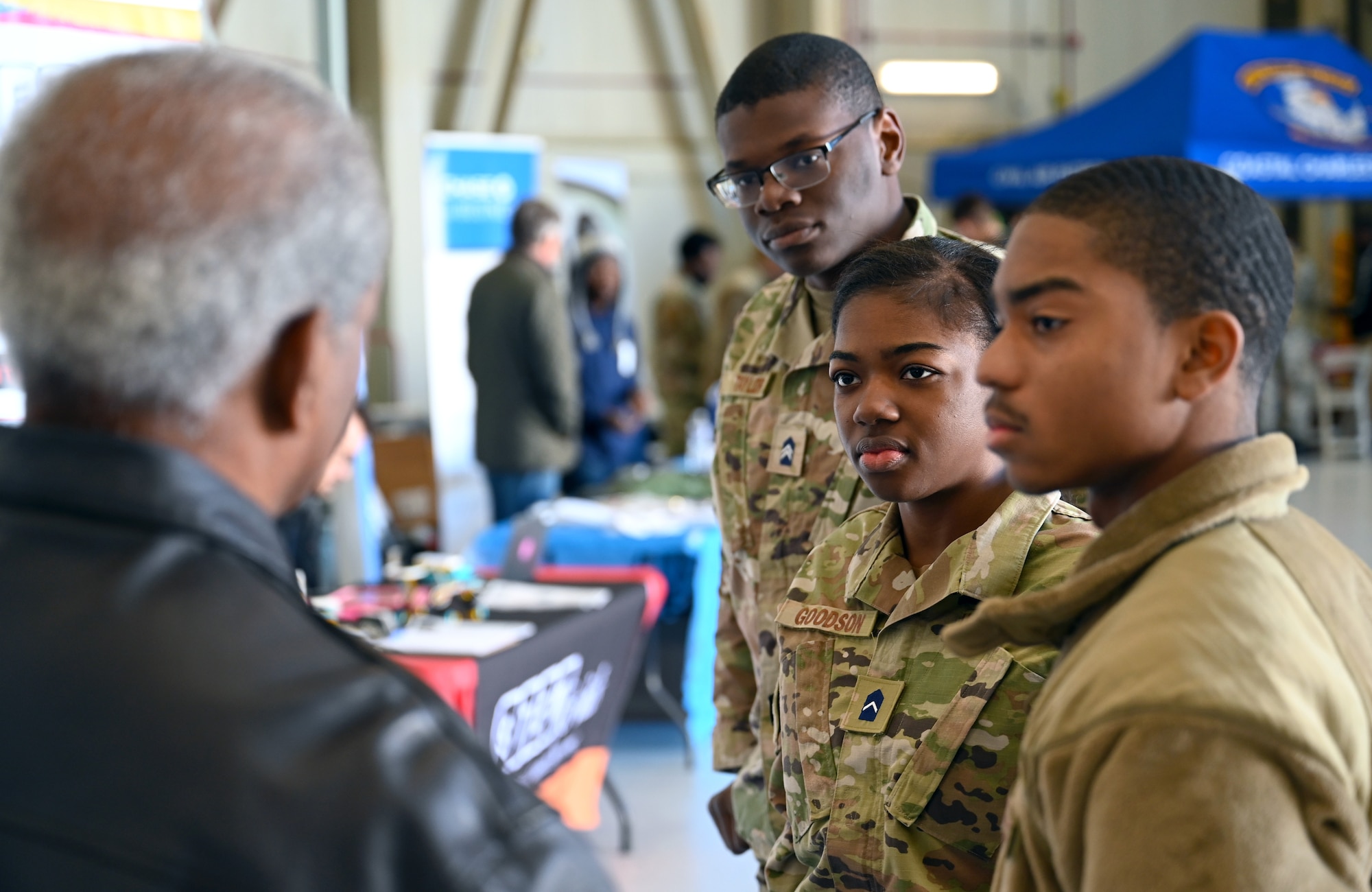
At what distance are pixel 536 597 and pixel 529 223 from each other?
2.24 meters

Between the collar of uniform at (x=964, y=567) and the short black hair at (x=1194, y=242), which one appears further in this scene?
the collar of uniform at (x=964, y=567)

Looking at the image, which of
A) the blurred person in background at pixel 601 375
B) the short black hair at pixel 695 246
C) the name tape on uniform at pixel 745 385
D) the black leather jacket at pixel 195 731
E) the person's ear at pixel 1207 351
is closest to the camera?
the black leather jacket at pixel 195 731

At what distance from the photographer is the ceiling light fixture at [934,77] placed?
1049 centimetres

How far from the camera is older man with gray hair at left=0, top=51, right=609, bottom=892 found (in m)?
0.63

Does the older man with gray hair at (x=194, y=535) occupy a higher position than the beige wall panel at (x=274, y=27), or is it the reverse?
the beige wall panel at (x=274, y=27)

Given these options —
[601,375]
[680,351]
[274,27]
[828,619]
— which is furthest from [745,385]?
[274,27]

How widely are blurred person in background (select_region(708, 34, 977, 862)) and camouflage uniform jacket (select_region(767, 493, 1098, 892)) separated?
247 millimetres

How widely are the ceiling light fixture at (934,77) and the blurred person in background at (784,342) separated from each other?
9.09m

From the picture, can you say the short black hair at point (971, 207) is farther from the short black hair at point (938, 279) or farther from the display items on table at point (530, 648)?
the short black hair at point (938, 279)

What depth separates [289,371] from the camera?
0.73 metres

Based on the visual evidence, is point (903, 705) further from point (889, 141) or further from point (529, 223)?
point (529, 223)

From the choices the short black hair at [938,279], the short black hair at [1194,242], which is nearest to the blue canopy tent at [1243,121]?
the short black hair at [938,279]

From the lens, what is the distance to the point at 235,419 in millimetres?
724

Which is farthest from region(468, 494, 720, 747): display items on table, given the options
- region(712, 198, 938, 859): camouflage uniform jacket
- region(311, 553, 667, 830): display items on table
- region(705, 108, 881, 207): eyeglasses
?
region(705, 108, 881, 207): eyeglasses
